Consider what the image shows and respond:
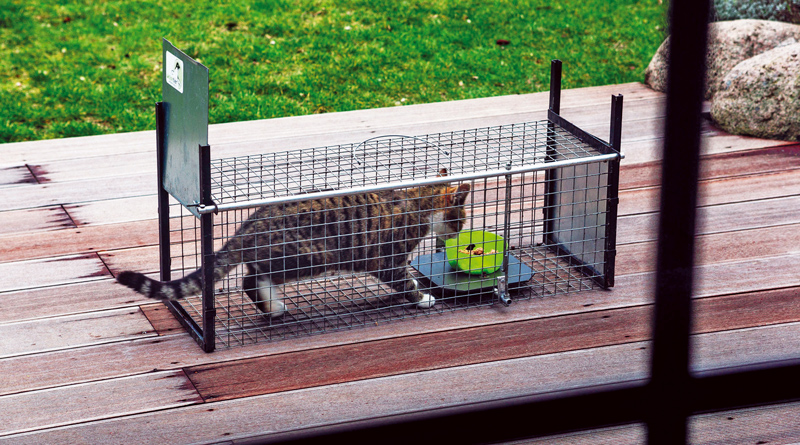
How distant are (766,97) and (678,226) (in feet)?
13.0

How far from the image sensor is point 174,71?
2.48m

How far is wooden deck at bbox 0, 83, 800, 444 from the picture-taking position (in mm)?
2119

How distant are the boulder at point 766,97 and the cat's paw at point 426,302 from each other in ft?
7.39

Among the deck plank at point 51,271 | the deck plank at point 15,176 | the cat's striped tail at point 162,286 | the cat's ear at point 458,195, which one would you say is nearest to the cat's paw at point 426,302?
the cat's ear at point 458,195

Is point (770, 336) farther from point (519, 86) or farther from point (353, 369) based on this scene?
point (519, 86)

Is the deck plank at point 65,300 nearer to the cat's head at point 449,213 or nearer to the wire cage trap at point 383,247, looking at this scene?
the wire cage trap at point 383,247

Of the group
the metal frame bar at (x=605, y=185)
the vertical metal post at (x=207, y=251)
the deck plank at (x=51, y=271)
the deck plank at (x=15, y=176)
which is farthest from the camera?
the deck plank at (x=15, y=176)

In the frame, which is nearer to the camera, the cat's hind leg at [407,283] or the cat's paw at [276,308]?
the cat's paw at [276,308]

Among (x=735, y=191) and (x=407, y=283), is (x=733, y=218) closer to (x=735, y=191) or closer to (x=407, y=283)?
(x=735, y=191)

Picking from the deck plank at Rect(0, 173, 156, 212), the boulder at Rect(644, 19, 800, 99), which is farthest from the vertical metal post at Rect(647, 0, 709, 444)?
the boulder at Rect(644, 19, 800, 99)

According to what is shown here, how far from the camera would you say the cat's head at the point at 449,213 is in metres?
2.84

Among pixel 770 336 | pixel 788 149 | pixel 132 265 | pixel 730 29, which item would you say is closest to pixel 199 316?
pixel 132 265

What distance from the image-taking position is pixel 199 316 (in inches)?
104

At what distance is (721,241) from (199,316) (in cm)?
185
